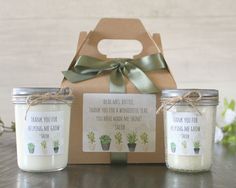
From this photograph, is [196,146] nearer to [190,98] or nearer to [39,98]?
[190,98]

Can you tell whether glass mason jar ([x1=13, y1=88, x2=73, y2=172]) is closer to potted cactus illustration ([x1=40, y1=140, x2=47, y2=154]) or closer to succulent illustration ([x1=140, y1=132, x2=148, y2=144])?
potted cactus illustration ([x1=40, y1=140, x2=47, y2=154])

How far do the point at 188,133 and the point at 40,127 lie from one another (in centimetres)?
20

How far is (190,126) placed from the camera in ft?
1.94

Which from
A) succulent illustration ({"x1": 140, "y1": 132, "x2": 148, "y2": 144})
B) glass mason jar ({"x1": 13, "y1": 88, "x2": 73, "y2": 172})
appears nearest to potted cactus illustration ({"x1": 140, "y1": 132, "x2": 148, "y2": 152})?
succulent illustration ({"x1": 140, "y1": 132, "x2": 148, "y2": 144})

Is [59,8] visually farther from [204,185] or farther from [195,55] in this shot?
[204,185]

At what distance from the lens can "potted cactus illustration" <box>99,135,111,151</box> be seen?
0.66 m

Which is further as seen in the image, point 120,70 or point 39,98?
point 120,70

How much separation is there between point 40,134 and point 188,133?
0.20 m

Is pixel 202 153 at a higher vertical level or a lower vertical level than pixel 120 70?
lower

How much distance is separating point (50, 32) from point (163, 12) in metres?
0.32

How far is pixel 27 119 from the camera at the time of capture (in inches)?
23.0

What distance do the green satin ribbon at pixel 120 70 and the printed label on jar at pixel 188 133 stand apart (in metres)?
0.08

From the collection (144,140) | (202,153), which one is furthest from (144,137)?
(202,153)

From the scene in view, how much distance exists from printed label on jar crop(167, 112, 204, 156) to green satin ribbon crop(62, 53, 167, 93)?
0.08 m
